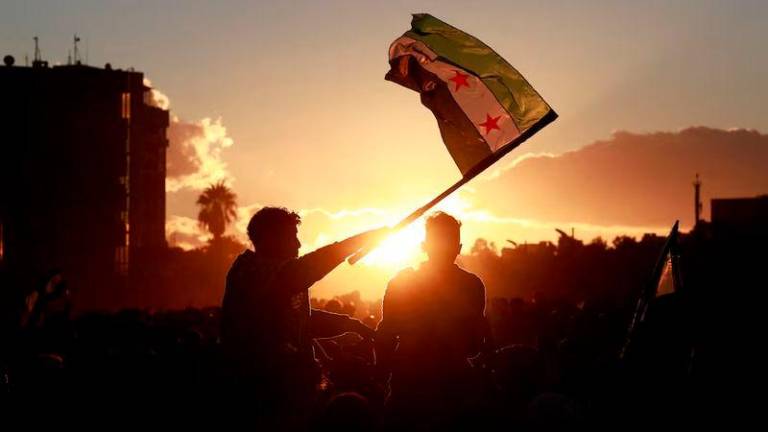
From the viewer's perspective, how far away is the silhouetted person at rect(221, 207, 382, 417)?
6844 millimetres

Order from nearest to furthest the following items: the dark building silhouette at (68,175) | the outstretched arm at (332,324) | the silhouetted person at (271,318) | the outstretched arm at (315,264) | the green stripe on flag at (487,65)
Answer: the outstretched arm at (315,264), the silhouetted person at (271,318), the green stripe on flag at (487,65), the outstretched arm at (332,324), the dark building silhouette at (68,175)

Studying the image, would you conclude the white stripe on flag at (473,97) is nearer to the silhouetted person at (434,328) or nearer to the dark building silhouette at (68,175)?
the silhouetted person at (434,328)

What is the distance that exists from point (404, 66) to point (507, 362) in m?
4.31

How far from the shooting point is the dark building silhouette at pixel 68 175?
6744 cm

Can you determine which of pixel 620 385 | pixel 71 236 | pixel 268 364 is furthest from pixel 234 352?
pixel 71 236

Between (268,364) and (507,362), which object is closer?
(268,364)

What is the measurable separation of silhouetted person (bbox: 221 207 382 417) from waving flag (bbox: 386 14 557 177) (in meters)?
1.51

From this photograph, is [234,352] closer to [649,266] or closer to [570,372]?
[570,372]

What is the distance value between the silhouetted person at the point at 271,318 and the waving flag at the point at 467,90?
4.96ft

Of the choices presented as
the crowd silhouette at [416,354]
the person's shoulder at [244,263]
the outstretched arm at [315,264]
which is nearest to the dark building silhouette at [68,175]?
the crowd silhouette at [416,354]

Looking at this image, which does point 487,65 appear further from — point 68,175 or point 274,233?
point 68,175

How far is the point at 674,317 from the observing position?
24.5 ft

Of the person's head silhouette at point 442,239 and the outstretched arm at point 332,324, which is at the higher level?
the person's head silhouette at point 442,239

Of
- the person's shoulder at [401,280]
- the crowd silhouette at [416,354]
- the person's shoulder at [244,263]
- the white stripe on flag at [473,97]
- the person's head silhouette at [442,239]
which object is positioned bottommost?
the crowd silhouette at [416,354]
